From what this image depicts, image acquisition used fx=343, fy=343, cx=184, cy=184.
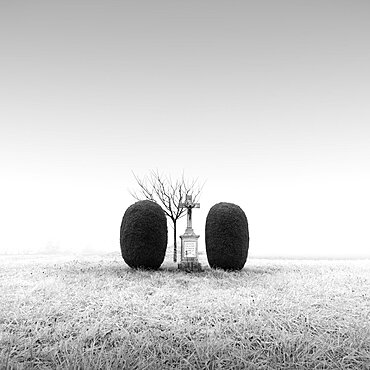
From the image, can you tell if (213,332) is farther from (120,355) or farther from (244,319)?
(120,355)

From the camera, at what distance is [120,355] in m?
4.91

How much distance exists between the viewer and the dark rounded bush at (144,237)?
40.7 feet

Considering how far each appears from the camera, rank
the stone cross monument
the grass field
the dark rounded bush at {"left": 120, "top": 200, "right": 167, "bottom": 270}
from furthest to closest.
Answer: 1. the stone cross monument
2. the dark rounded bush at {"left": 120, "top": 200, "right": 167, "bottom": 270}
3. the grass field

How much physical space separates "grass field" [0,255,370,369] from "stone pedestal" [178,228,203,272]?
122 inches

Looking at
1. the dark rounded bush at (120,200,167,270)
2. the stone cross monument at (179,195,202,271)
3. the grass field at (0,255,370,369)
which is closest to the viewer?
the grass field at (0,255,370,369)

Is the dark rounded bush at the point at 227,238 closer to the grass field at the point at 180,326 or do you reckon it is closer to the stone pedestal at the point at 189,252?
the stone pedestal at the point at 189,252

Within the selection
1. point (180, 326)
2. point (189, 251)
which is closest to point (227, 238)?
point (189, 251)

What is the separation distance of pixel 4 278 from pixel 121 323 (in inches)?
259

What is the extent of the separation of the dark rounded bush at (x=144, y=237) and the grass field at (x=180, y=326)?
2572 mm

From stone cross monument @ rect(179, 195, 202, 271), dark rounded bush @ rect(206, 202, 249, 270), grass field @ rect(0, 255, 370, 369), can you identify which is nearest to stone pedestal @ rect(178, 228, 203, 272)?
stone cross monument @ rect(179, 195, 202, 271)

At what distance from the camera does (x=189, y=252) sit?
13203 mm

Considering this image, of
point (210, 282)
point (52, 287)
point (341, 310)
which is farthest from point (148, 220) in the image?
point (341, 310)

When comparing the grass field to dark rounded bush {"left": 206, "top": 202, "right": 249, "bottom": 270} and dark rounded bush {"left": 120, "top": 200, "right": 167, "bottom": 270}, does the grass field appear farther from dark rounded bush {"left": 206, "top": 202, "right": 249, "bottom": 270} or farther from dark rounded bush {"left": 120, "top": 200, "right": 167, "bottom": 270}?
dark rounded bush {"left": 206, "top": 202, "right": 249, "bottom": 270}

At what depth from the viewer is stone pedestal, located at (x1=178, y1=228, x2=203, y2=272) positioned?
508 inches
